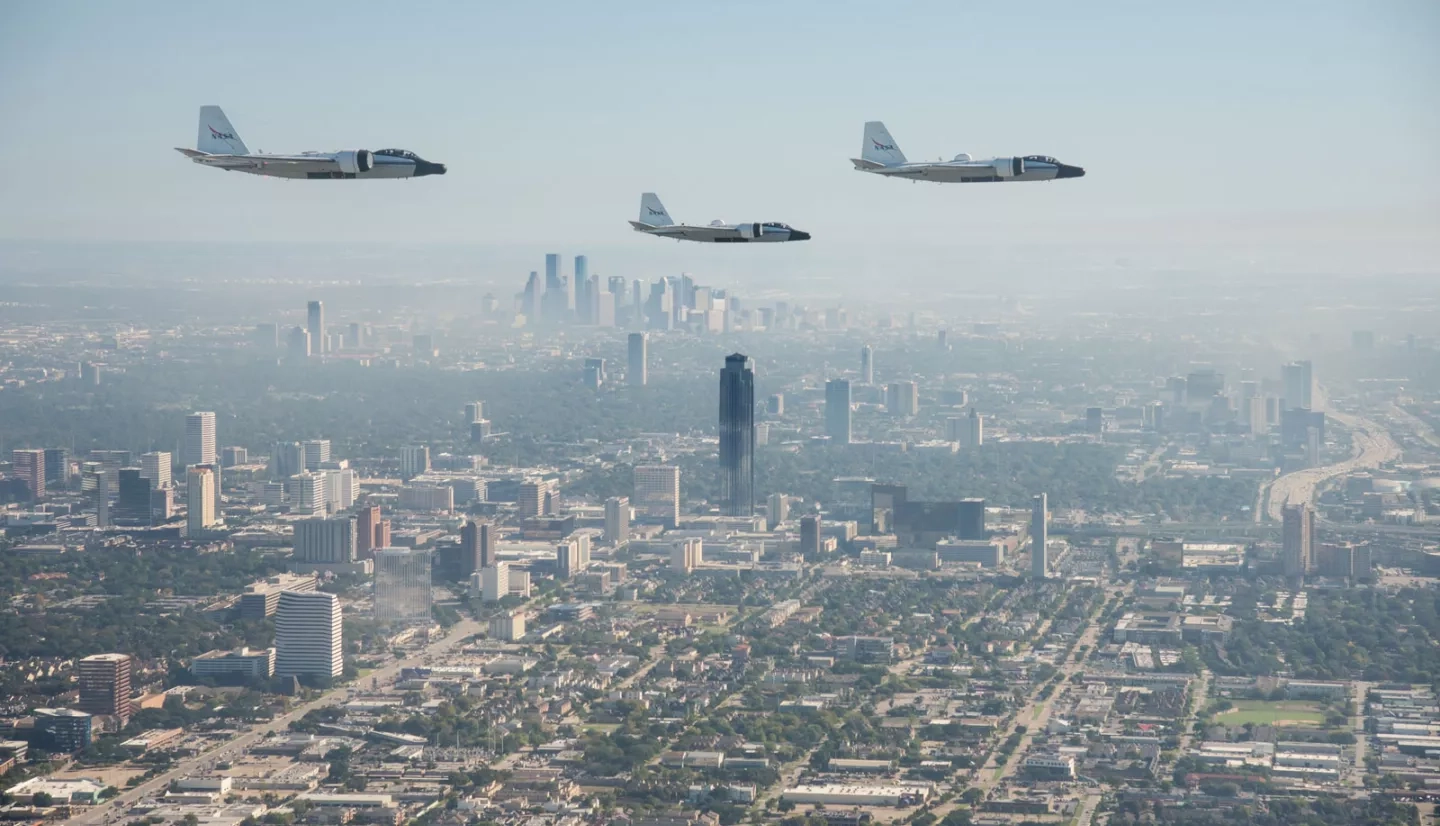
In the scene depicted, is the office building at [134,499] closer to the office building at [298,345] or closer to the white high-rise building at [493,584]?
the white high-rise building at [493,584]

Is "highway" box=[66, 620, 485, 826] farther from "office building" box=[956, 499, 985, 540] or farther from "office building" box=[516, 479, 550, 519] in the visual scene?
"office building" box=[956, 499, 985, 540]

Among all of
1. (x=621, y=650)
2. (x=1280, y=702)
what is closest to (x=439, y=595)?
(x=621, y=650)

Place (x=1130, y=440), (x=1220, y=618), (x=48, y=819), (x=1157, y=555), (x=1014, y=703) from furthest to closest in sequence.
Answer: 1. (x=1130, y=440)
2. (x=1157, y=555)
3. (x=1220, y=618)
4. (x=1014, y=703)
5. (x=48, y=819)

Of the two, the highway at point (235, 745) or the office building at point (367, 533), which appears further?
the office building at point (367, 533)

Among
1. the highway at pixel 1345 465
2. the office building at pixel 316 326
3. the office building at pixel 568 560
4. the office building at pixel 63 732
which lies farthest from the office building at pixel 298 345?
the office building at pixel 63 732

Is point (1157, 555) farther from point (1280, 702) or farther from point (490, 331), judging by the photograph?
point (490, 331)

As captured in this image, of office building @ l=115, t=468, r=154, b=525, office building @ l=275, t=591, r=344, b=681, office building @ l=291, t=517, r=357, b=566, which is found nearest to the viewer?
office building @ l=275, t=591, r=344, b=681

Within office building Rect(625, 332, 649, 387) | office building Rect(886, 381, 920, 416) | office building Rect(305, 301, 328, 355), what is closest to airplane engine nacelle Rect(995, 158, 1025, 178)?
office building Rect(886, 381, 920, 416)
